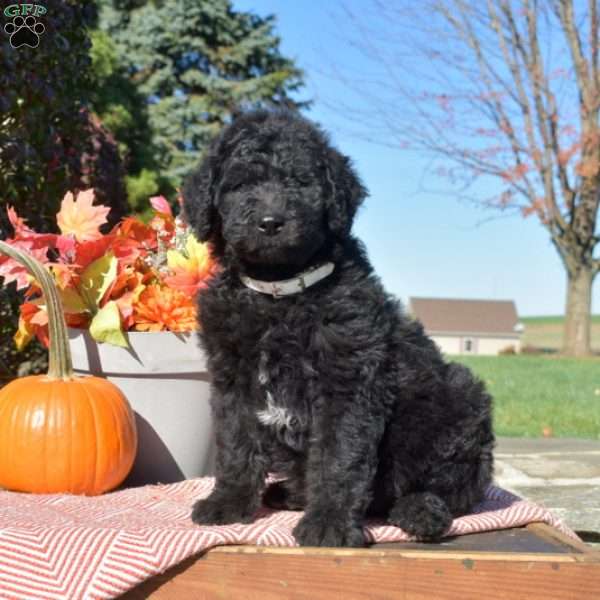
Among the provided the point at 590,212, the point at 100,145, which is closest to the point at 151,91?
the point at 590,212

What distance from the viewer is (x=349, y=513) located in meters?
2.22

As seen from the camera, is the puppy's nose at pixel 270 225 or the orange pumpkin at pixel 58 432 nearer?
the puppy's nose at pixel 270 225

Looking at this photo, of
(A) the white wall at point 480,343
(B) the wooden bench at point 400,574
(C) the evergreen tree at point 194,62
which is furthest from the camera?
(A) the white wall at point 480,343

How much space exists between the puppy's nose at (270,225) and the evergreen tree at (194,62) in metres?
19.9

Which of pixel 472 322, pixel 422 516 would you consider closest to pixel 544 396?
pixel 422 516

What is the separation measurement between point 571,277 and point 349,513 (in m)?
16.9

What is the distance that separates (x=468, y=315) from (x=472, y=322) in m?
0.61

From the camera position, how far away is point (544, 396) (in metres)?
9.63

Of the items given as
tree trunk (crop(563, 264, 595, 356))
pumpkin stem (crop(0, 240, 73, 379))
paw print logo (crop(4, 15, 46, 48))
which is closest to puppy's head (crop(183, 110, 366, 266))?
Result: pumpkin stem (crop(0, 240, 73, 379))

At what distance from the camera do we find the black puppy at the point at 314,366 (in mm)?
2258

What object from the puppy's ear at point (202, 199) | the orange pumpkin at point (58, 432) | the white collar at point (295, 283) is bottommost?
the orange pumpkin at point (58, 432)

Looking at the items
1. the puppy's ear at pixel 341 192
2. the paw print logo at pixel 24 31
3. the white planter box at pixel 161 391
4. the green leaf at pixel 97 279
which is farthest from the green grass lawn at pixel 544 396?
the paw print logo at pixel 24 31

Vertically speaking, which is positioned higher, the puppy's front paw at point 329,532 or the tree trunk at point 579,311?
the tree trunk at point 579,311

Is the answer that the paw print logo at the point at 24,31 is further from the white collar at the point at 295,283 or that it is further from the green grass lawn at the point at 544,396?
the green grass lawn at the point at 544,396
